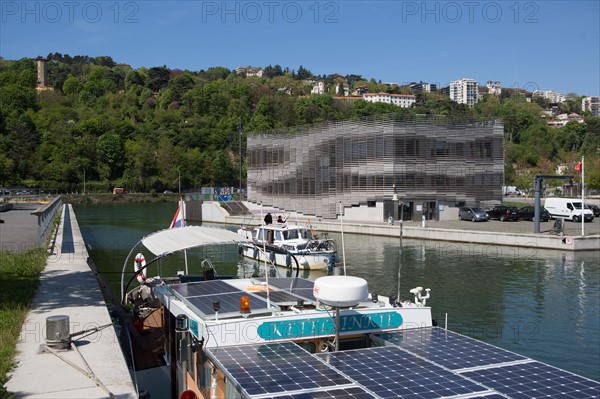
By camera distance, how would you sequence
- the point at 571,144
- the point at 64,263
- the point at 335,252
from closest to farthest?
the point at 64,263 < the point at 335,252 < the point at 571,144

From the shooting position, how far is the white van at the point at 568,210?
56.3 m

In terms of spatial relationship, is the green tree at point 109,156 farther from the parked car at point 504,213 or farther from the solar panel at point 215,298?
the solar panel at point 215,298

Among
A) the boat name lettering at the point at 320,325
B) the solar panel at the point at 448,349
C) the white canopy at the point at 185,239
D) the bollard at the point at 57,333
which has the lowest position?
the bollard at the point at 57,333

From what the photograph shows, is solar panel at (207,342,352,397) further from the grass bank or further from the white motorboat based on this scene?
the white motorboat

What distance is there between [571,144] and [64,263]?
18789cm

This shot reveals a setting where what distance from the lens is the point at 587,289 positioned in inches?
1085

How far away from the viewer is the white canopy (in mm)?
Answer: 14711

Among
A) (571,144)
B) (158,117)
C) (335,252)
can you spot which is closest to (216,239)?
(335,252)

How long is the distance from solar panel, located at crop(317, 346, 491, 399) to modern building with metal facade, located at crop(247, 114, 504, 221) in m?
50.1

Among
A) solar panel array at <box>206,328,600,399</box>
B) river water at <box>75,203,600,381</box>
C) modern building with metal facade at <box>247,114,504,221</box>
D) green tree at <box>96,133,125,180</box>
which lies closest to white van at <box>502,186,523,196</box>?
modern building with metal facade at <box>247,114,504,221</box>

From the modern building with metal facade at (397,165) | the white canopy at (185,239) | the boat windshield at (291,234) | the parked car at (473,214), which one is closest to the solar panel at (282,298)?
the white canopy at (185,239)

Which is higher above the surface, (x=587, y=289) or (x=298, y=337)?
(x=298, y=337)

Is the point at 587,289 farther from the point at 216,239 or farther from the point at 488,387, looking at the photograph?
the point at 488,387

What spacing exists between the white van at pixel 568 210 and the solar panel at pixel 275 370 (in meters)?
55.3
